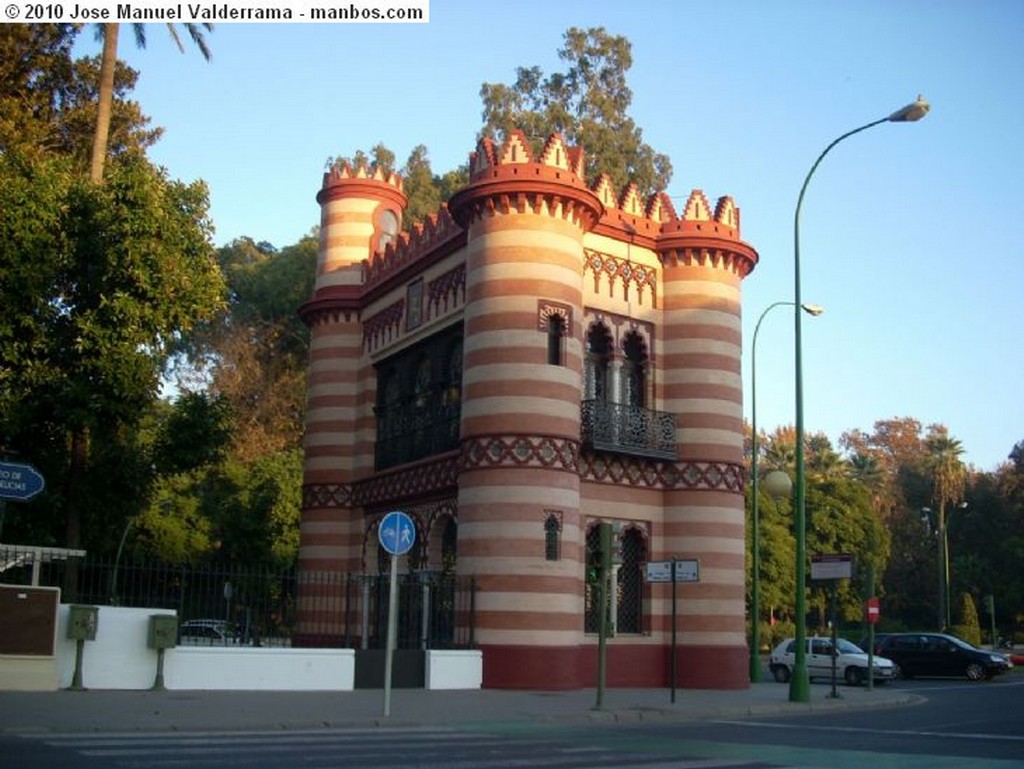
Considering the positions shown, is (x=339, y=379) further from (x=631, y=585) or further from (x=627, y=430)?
(x=631, y=585)

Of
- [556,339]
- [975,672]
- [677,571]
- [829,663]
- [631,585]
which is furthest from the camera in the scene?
[975,672]

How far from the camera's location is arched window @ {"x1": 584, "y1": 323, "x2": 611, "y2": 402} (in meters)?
27.5

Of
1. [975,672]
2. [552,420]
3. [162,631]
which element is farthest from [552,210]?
[975,672]

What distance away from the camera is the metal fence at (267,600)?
2106cm

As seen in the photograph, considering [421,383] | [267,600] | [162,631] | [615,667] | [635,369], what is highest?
[635,369]

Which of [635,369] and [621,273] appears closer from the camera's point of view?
[621,273]

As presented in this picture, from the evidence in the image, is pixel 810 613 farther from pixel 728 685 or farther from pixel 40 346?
pixel 40 346

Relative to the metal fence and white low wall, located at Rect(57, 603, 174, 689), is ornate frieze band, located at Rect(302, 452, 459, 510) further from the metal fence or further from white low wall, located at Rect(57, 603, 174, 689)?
white low wall, located at Rect(57, 603, 174, 689)

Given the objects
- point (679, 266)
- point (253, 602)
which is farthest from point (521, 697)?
point (679, 266)

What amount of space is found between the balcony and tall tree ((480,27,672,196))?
22058mm

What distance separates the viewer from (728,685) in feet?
87.9

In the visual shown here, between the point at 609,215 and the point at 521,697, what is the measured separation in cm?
1145

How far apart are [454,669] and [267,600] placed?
12.7ft

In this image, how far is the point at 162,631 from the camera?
802 inches
